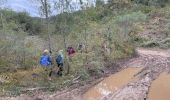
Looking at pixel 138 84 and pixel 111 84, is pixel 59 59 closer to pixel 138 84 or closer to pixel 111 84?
pixel 111 84

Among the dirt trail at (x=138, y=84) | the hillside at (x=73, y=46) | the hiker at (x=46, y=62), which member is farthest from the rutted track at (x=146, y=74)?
the hiker at (x=46, y=62)

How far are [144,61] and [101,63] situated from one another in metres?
3.29

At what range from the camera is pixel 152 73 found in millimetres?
17625

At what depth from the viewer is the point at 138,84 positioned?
15.6m

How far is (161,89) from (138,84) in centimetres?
94

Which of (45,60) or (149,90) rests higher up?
(45,60)

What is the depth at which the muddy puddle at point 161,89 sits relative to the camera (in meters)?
14.3

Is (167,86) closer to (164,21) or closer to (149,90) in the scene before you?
(149,90)

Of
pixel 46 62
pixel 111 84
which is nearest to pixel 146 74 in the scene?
pixel 111 84

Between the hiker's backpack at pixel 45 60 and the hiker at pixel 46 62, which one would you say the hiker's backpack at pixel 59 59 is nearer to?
the hiker at pixel 46 62

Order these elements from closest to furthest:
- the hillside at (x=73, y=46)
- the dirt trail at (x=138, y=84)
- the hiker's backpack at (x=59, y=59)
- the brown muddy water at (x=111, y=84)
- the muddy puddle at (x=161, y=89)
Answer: the dirt trail at (x=138, y=84) < the muddy puddle at (x=161, y=89) < the brown muddy water at (x=111, y=84) < the hillside at (x=73, y=46) < the hiker's backpack at (x=59, y=59)

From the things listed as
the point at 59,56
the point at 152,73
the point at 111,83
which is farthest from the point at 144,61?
the point at 59,56

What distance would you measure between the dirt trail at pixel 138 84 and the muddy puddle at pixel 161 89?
0.57ft

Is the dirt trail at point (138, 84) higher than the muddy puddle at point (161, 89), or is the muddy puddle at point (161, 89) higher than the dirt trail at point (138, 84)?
the dirt trail at point (138, 84)
